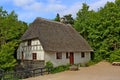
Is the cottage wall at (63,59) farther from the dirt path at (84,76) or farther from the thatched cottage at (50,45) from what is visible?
the dirt path at (84,76)

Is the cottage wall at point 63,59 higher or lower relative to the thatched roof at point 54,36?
lower

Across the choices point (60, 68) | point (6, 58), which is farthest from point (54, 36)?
point (6, 58)

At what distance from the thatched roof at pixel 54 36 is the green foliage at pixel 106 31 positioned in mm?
2806

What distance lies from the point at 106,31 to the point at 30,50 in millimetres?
13546

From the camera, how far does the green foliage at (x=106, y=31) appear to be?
133ft

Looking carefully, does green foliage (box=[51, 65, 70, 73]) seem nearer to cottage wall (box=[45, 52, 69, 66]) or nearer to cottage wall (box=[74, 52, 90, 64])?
cottage wall (box=[45, 52, 69, 66])

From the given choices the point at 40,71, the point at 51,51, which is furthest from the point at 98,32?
the point at 40,71

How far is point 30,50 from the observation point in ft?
114

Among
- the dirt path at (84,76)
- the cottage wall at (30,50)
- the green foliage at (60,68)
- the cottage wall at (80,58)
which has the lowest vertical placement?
the dirt path at (84,76)

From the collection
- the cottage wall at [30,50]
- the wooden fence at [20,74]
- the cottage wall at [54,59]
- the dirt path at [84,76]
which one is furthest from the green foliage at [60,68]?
the cottage wall at [30,50]

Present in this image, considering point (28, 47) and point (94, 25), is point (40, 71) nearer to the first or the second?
point (28, 47)

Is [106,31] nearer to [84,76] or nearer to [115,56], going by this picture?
[115,56]

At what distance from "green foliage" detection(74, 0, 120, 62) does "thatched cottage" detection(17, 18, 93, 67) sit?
3041 mm

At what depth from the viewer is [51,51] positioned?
107ft
